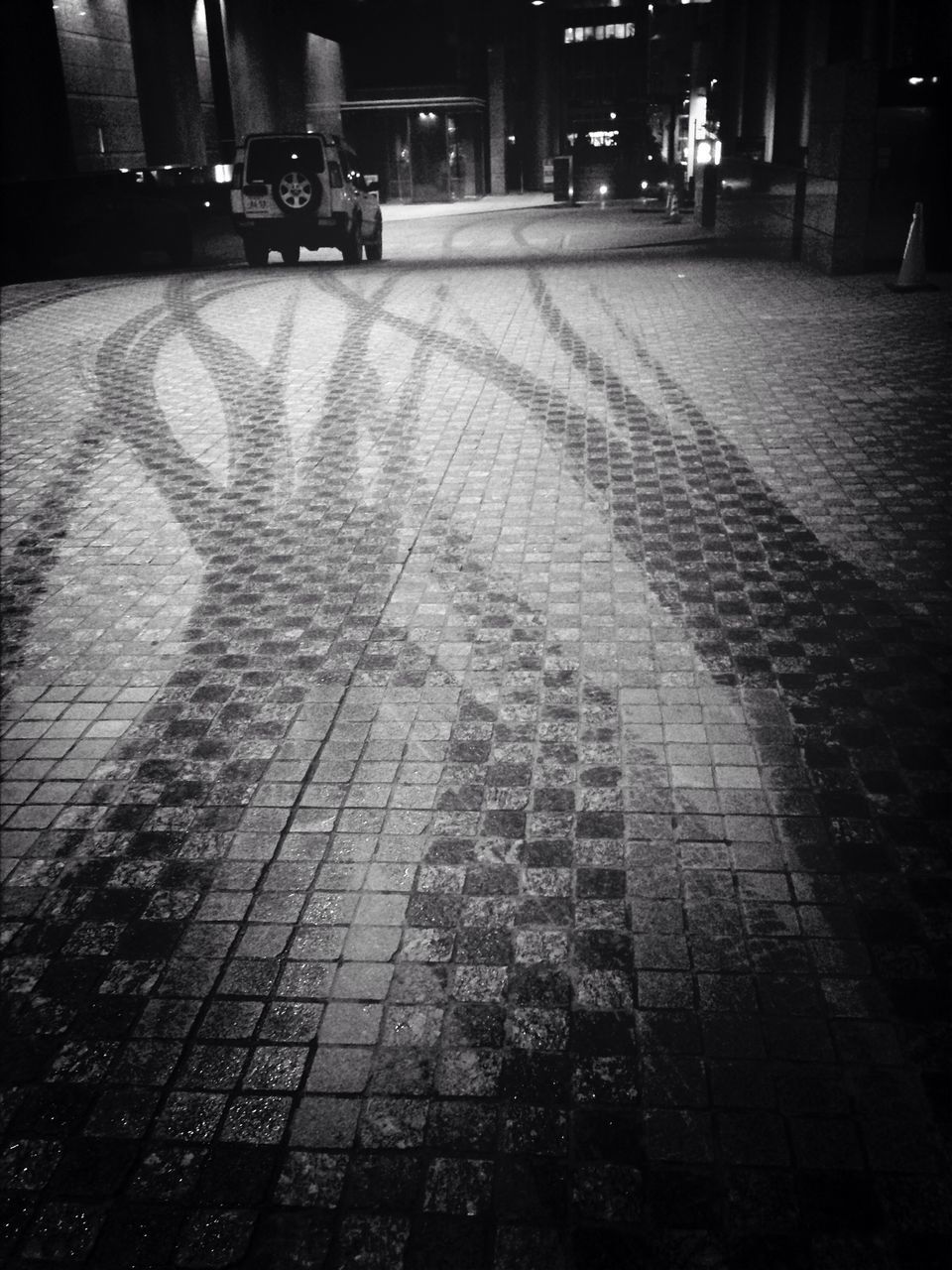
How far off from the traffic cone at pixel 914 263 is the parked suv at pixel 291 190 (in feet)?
35.4

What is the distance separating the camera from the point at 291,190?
1914 cm

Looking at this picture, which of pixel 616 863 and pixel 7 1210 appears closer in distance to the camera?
pixel 7 1210

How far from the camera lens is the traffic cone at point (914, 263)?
13.2m

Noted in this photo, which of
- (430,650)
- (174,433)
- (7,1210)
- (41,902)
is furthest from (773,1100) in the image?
(174,433)

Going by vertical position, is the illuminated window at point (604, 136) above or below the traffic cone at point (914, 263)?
above

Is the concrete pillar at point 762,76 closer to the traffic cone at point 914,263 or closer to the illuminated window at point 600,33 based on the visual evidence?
the traffic cone at point 914,263

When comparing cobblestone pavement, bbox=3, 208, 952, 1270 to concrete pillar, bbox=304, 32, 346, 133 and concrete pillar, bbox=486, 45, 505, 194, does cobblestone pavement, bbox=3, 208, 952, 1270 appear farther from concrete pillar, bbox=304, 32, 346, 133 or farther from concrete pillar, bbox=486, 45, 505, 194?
concrete pillar, bbox=486, 45, 505, 194

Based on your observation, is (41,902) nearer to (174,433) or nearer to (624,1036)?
(624,1036)

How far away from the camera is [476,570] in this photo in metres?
5.41

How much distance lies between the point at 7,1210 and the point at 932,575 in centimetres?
472

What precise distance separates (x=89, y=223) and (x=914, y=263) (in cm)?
1467

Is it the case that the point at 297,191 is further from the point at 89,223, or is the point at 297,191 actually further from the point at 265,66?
the point at 265,66

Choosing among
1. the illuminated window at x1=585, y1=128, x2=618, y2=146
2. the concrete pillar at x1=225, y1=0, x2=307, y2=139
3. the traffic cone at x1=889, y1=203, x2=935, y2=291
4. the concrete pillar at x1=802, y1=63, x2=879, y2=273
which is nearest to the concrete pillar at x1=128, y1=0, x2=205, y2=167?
the concrete pillar at x1=225, y1=0, x2=307, y2=139

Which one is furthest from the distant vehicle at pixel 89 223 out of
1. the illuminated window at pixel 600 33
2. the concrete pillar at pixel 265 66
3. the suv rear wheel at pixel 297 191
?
the illuminated window at pixel 600 33
